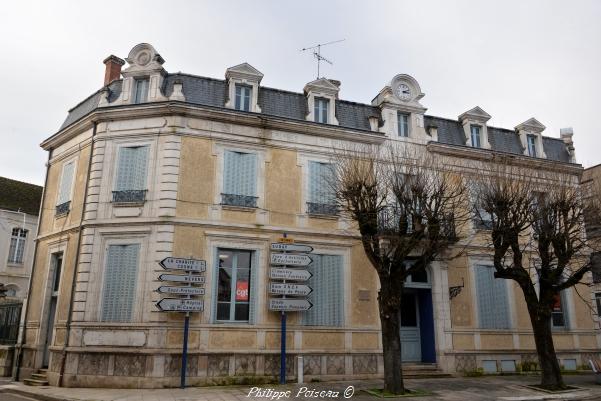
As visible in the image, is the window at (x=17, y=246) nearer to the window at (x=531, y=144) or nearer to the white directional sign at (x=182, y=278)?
the white directional sign at (x=182, y=278)

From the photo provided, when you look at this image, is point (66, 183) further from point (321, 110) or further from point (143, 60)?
point (321, 110)

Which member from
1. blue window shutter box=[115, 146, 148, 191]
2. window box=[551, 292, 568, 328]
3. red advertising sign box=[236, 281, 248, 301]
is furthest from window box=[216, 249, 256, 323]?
window box=[551, 292, 568, 328]

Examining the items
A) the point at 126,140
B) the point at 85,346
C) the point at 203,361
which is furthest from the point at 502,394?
the point at 126,140

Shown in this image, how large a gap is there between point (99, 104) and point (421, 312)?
466 inches

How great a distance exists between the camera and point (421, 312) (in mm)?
15055

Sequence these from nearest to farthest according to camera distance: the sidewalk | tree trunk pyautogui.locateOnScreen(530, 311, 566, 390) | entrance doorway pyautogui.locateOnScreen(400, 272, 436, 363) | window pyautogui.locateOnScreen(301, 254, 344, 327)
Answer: the sidewalk < tree trunk pyautogui.locateOnScreen(530, 311, 566, 390) < window pyautogui.locateOnScreen(301, 254, 344, 327) < entrance doorway pyautogui.locateOnScreen(400, 272, 436, 363)

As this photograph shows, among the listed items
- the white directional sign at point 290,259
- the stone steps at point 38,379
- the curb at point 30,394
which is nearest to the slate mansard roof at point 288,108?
the white directional sign at point 290,259

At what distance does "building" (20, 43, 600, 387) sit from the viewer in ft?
39.6

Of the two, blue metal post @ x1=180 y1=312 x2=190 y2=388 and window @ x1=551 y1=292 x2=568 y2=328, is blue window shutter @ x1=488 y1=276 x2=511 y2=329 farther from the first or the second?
blue metal post @ x1=180 y1=312 x2=190 y2=388

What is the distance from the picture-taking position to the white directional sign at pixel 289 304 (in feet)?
41.4

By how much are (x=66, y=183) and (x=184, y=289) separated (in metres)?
5.83

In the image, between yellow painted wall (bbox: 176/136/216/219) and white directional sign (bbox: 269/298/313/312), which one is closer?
white directional sign (bbox: 269/298/313/312)

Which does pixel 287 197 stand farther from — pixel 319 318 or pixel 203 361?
pixel 203 361

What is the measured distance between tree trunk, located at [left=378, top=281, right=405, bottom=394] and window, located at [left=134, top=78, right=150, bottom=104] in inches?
345
